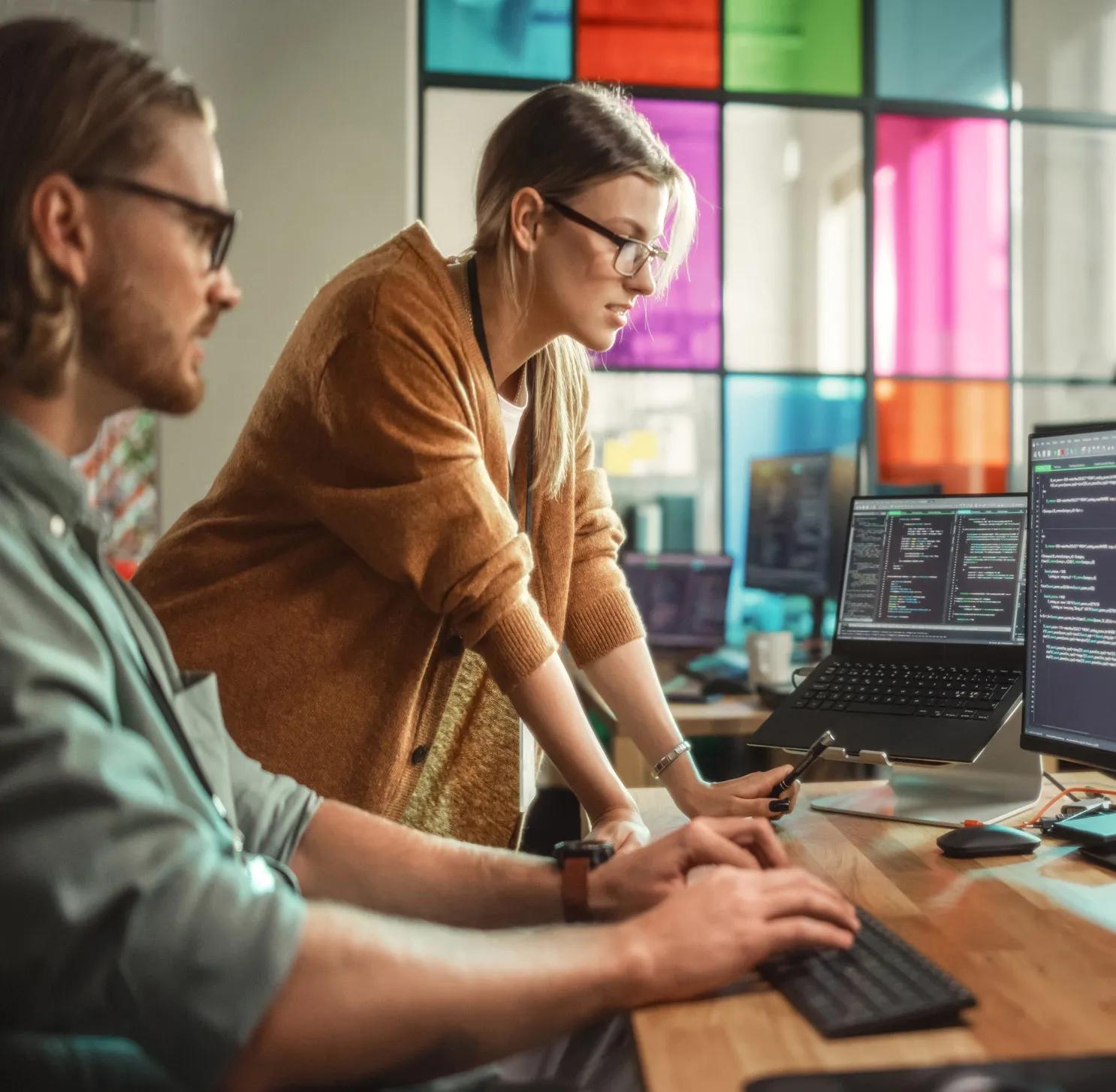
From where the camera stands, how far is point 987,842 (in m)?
1.24

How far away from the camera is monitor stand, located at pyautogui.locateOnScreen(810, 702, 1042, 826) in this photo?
1430mm

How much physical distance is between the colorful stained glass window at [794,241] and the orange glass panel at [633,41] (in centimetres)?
35

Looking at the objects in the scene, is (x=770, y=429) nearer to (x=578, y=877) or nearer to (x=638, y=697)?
(x=638, y=697)

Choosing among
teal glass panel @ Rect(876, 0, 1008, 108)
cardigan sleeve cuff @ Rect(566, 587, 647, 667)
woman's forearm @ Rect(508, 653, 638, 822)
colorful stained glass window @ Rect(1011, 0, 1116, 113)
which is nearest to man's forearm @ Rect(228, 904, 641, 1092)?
woman's forearm @ Rect(508, 653, 638, 822)

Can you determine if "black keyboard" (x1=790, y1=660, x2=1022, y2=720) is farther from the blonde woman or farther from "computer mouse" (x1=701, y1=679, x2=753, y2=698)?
"computer mouse" (x1=701, y1=679, x2=753, y2=698)

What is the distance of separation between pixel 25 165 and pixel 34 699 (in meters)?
0.40

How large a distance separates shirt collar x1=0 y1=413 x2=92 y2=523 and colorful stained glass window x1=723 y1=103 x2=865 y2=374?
377 centimetres

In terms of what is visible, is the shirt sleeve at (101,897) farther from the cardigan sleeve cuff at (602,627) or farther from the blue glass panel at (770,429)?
the blue glass panel at (770,429)

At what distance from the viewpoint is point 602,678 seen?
168 centimetres

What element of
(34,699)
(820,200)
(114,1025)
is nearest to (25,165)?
(34,699)

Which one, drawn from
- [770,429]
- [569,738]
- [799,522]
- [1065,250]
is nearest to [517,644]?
[569,738]

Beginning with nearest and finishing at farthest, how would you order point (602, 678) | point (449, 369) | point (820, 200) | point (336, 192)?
point (449, 369) < point (602, 678) < point (336, 192) < point (820, 200)

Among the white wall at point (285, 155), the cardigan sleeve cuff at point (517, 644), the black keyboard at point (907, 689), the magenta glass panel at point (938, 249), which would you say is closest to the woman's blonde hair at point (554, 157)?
the cardigan sleeve cuff at point (517, 644)

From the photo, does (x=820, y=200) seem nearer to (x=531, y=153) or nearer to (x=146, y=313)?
(x=531, y=153)
